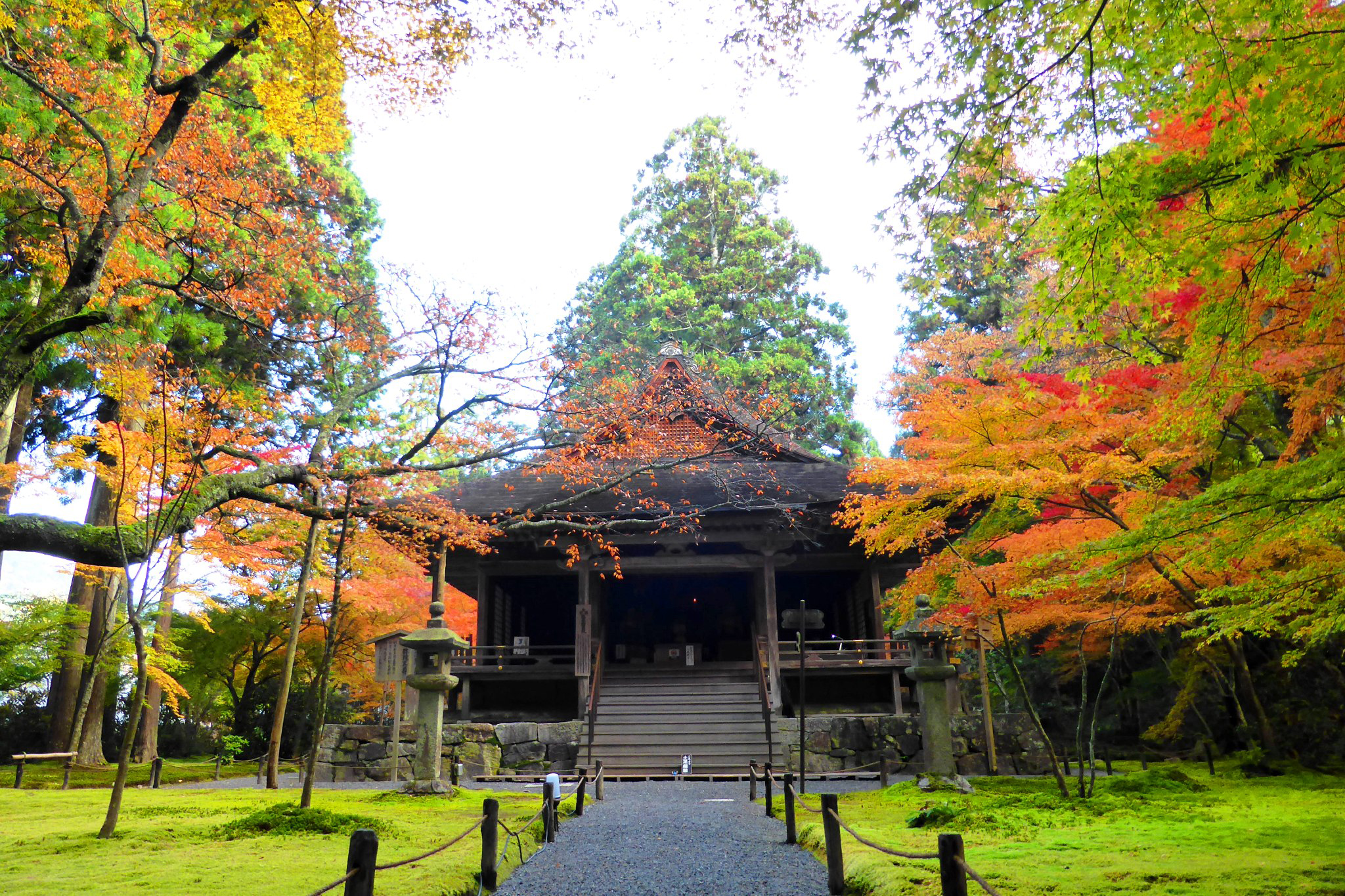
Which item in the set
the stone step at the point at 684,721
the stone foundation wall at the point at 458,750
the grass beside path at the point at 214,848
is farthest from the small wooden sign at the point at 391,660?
the stone step at the point at 684,721

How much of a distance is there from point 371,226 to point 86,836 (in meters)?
16.9

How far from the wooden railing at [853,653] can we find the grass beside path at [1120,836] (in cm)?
500

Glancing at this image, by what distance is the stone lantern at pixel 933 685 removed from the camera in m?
9.81

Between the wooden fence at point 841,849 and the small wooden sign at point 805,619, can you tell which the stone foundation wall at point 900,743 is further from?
the small wooden sign at point 805,619

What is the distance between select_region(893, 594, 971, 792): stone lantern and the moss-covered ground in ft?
15.1

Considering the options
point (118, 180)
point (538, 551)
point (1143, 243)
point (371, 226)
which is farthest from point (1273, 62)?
point (371, 226)

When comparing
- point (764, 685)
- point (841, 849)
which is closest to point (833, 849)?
point (841, 849)

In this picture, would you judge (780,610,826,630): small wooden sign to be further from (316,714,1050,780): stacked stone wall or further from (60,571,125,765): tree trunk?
(60,571,125,765): tree trunk

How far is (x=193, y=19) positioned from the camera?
920cm

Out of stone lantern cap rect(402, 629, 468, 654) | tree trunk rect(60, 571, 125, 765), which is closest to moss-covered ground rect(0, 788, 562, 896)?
stone lantern cap rect(402, 629, 468, 654)

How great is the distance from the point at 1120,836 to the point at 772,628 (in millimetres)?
9125

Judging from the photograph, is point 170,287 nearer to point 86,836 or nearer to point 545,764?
point 86,836

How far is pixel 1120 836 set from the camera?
6.35 metres

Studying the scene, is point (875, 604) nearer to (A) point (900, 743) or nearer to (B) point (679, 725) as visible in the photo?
(A) point (900, 743)
